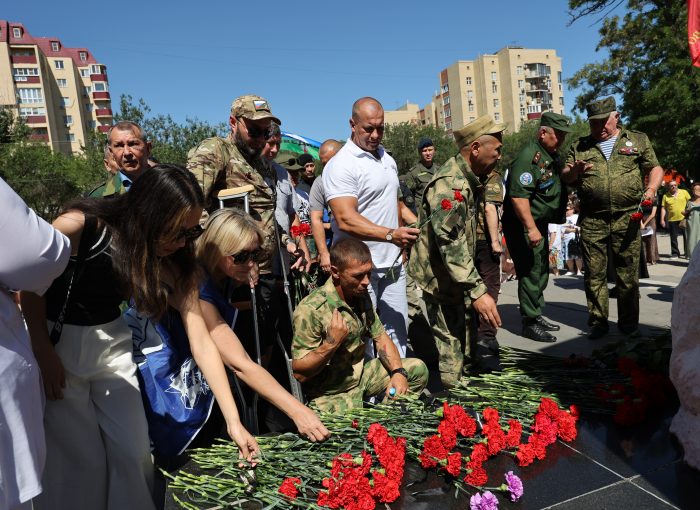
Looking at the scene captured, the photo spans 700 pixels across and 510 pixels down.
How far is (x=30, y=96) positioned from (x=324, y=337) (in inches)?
2904

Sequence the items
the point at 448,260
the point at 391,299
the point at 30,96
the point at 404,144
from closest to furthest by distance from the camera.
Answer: the point at 448,260
the point at 391,299
the point at 404,144
the point at 30,96

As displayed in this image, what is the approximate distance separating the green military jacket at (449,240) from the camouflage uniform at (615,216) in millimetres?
1665

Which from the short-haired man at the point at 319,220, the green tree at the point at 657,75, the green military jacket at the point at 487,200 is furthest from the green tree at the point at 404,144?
the short-haired man at the point at 319,220

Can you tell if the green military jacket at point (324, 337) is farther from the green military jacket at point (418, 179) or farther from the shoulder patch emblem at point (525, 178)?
the green military jacket at point (418, 179)

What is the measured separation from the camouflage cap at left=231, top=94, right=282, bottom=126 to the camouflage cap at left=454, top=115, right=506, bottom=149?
1305 mm

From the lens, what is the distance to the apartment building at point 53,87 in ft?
208

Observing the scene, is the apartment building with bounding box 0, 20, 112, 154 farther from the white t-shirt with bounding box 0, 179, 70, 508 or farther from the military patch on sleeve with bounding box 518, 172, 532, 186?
the white t-shirt with bounding box 0, 179, 70, 508

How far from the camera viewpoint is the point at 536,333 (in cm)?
533

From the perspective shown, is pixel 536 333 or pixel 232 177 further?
pixel 536 333

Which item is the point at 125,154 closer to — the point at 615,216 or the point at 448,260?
the point at 448,260

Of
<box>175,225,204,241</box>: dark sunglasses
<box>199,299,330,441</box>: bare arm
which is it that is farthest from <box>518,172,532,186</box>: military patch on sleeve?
<box>175,225,204,241</box>: dark sunglasses

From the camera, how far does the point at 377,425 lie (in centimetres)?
241

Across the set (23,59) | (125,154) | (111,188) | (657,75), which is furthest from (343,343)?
(23,59)

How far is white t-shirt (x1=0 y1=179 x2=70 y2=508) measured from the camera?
5.46ft
